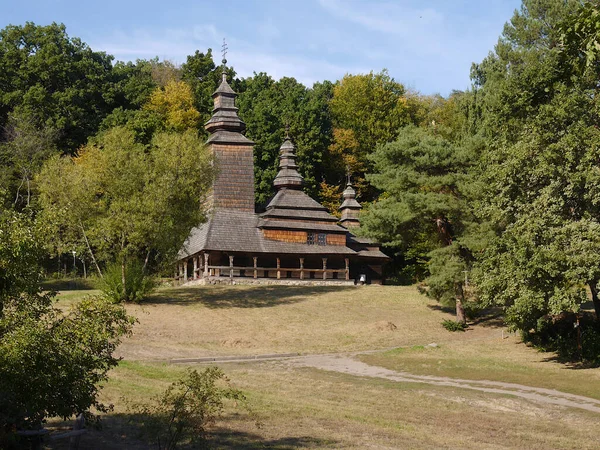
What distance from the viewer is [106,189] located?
37.6m

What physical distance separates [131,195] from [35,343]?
84.5 ft

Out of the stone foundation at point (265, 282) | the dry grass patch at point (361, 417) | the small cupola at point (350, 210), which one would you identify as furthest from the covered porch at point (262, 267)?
the dry grass patch at point (361, 417)

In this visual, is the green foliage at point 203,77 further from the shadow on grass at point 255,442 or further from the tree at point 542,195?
the shadow on grass at point 255,442

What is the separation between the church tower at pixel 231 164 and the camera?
54.3 m

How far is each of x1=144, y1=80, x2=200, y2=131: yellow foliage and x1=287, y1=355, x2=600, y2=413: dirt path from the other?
41.6 meters

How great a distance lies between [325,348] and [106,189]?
12816 mm

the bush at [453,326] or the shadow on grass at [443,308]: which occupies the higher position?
the shadow on grass at [443,308]

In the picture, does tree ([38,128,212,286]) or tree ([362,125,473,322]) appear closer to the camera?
tree ([38,128,212,286])

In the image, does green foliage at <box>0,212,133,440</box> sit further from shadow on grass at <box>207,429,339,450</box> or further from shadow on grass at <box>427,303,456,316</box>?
shadow on grass at <box>427,303,456,316</box>

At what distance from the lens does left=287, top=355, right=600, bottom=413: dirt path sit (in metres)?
22.5

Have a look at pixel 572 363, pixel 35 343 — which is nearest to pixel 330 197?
pixel 572 363

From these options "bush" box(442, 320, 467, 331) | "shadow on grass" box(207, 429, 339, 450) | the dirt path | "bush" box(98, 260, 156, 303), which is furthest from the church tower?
"shadow on grass" box(207, 429, 339, 450)

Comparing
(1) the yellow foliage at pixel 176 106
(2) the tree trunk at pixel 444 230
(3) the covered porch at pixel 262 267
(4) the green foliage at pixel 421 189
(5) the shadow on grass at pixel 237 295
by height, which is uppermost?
(1) the yellow foliage at pixel 176 106

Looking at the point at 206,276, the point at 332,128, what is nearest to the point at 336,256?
the point at 206,276
